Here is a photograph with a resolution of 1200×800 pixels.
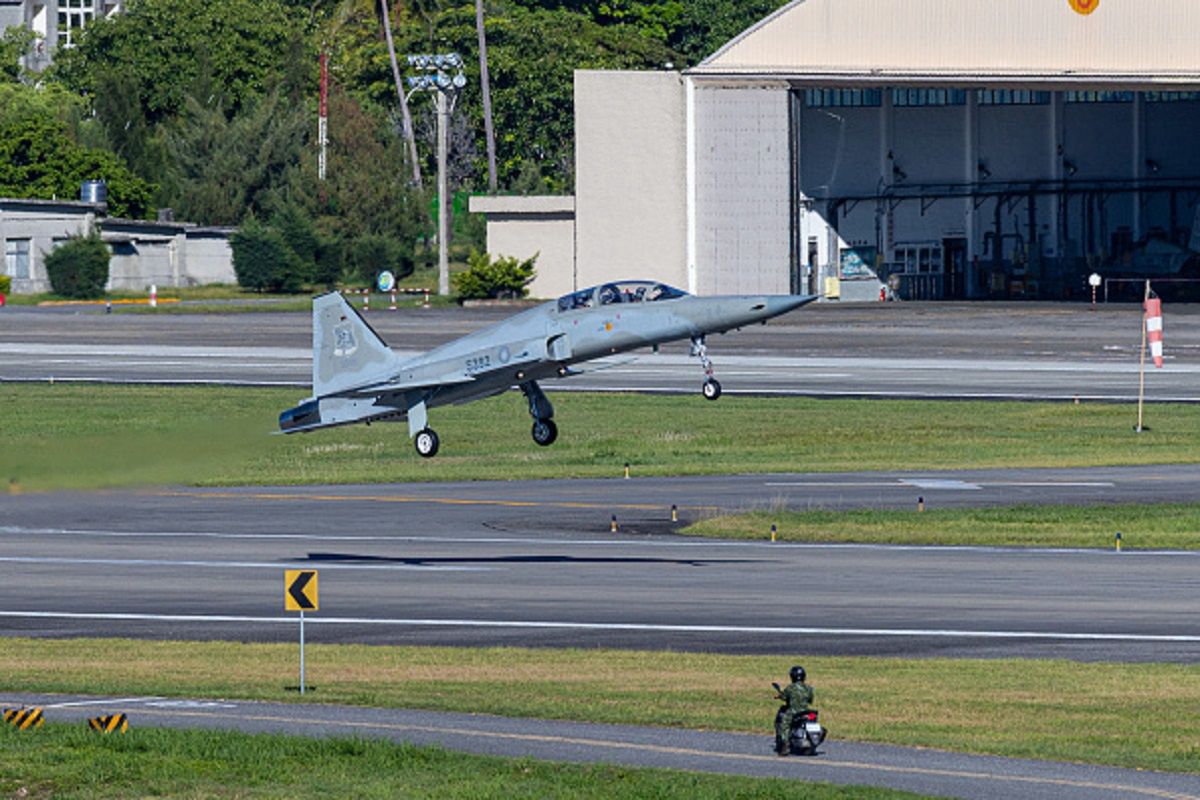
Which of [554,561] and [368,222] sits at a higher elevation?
[368,222]

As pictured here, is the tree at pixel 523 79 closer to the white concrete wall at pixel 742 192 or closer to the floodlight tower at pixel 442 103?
→ the floodlight tower at pixel 442 103

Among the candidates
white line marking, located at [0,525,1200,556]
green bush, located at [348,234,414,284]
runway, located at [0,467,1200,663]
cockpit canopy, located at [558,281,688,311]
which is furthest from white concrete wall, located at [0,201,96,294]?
cockpit canopy, located at [558,281,688,311]

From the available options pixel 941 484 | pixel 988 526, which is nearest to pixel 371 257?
pixel 941 484

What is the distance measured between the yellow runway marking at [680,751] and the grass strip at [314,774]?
1.80m

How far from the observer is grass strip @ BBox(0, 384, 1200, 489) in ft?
205

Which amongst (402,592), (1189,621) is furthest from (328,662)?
(1189,621)

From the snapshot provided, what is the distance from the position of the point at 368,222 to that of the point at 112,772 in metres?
109

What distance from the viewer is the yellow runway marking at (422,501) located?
5469 cm

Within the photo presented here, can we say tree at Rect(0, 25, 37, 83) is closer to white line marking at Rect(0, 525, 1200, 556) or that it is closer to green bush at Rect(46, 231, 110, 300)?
green bush at Rect(46, 231, 110, 300)

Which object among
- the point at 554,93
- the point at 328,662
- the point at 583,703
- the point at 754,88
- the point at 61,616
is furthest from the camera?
the point at 554,93

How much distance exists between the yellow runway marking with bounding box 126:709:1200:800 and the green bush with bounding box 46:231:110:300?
290 feet

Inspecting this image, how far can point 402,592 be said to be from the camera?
43.6 metres

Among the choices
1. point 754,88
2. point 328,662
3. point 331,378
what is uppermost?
point 754,88

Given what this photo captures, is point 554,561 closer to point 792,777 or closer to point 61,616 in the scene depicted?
point 61,616
